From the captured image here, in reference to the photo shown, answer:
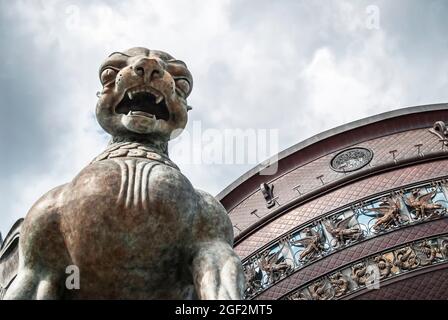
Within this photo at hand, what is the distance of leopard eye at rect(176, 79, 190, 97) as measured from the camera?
3.73 metres

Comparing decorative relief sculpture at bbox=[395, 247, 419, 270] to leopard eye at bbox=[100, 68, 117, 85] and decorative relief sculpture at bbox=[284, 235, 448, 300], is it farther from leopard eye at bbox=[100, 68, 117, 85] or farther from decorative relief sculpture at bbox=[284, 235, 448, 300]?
leopard eye at bbox=[100, 68, 117, 85]

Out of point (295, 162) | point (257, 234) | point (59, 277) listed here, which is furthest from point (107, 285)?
point (295, 162)

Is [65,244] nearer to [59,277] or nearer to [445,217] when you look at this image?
[59,277]

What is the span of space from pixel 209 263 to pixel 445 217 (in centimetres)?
1377

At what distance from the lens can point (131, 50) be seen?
3797mm

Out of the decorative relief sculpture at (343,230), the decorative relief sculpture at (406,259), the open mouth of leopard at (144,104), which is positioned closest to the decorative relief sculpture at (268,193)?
the decorative relief sculpture at (343,230)

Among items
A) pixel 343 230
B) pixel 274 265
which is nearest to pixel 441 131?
pixel 343 230

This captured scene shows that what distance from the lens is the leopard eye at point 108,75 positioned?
3.67 meters

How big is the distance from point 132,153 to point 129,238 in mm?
594

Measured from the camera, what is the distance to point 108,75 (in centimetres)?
368

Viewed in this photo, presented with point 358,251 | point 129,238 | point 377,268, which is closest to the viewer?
point 129,238

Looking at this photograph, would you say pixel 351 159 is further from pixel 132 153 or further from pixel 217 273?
pixel 217 273

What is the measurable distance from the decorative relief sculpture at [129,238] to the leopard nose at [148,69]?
1.40ft
